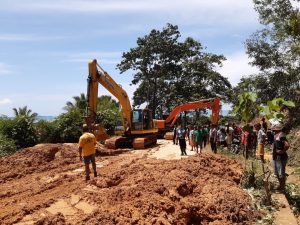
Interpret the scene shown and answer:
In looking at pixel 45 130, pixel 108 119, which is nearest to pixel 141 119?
pixel 45 130

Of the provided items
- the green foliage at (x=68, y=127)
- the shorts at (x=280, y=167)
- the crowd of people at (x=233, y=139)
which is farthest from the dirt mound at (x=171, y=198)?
the green foliage at (x=68, y=127)

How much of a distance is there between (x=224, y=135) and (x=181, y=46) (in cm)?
2586

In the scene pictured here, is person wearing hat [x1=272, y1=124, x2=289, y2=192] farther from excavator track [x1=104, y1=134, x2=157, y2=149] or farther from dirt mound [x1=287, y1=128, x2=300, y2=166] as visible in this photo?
excavator track [x1=104, y1=134, x2=157, y2=149]

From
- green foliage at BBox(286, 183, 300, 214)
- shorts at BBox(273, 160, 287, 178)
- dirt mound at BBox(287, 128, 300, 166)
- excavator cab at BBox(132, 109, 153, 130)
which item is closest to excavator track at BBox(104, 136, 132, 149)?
excavator cab at BBox(132, 109, 153, 130)

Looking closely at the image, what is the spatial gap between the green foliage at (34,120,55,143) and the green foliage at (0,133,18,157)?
4.80 m

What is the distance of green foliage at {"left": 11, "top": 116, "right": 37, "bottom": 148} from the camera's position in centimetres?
3219

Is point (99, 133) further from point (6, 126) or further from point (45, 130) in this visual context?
point (45, 130)

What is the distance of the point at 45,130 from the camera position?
3581 centimetres

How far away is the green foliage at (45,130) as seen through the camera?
1394 inches

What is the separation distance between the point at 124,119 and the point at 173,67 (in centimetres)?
2057

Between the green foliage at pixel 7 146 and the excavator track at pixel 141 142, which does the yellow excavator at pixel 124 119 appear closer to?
the excavator track at pixel 141 142

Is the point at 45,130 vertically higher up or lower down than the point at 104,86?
lower down

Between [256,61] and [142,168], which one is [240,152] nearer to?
[142,168]

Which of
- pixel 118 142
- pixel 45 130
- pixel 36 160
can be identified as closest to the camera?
pixel 36 160
